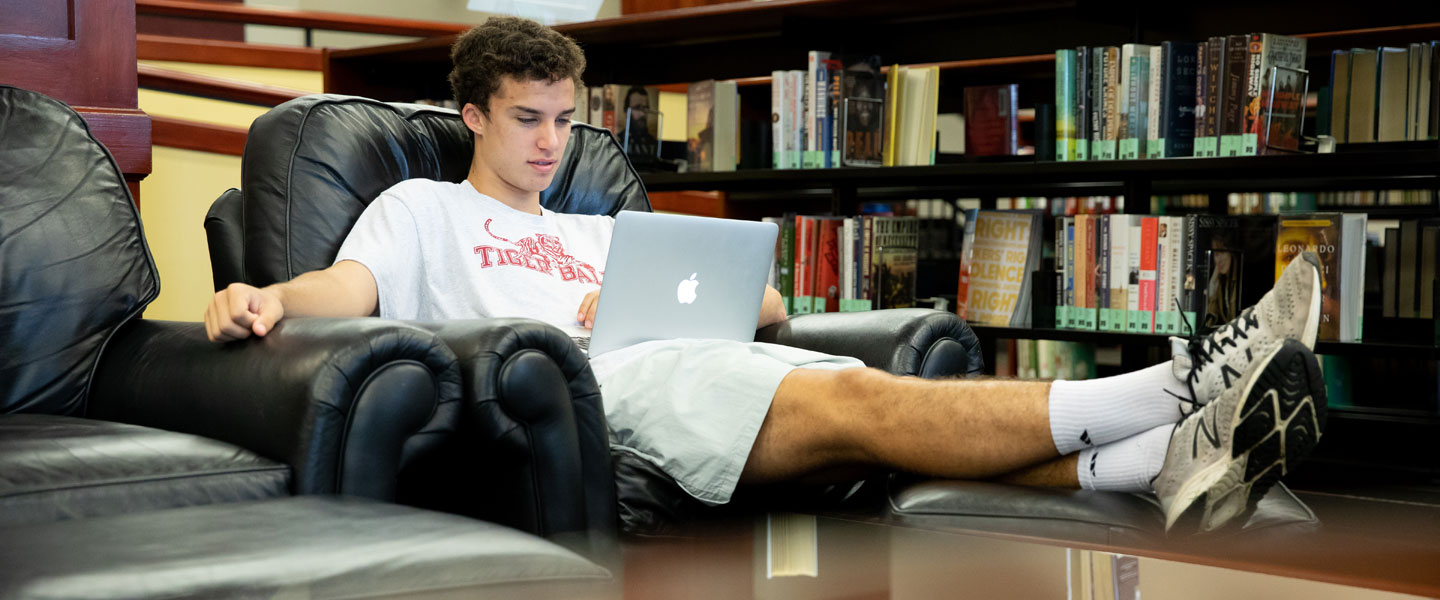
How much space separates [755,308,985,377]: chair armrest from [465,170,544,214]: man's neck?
1.70ft

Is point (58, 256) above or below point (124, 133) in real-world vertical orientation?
below

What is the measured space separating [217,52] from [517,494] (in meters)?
4.33

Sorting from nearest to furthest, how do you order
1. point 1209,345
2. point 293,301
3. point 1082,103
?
point 1209,345, point 293,301, point 1082,103

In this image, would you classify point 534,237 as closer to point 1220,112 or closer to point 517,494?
point 517,494

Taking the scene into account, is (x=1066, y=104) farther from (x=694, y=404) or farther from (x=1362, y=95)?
(x=694, y=404)

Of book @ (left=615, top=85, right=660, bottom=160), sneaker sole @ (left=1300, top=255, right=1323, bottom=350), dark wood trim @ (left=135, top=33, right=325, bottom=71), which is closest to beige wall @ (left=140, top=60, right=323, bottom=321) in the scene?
dark wood trim @ (left=135, top=33, right=325, bottom=71)

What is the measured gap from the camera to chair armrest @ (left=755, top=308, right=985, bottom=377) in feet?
6.16

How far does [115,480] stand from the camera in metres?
1.22

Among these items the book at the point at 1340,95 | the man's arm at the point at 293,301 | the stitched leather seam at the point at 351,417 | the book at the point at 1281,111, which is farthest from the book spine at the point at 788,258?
the stitched leather seam at the point at 351,417

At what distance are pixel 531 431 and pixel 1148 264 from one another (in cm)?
180

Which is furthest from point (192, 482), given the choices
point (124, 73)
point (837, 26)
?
point (837, 26)

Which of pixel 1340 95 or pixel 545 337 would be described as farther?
pixel 1340 95

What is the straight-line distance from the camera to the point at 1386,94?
252 cm

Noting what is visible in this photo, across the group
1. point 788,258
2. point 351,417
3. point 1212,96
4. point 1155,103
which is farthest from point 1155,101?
point 351,417
